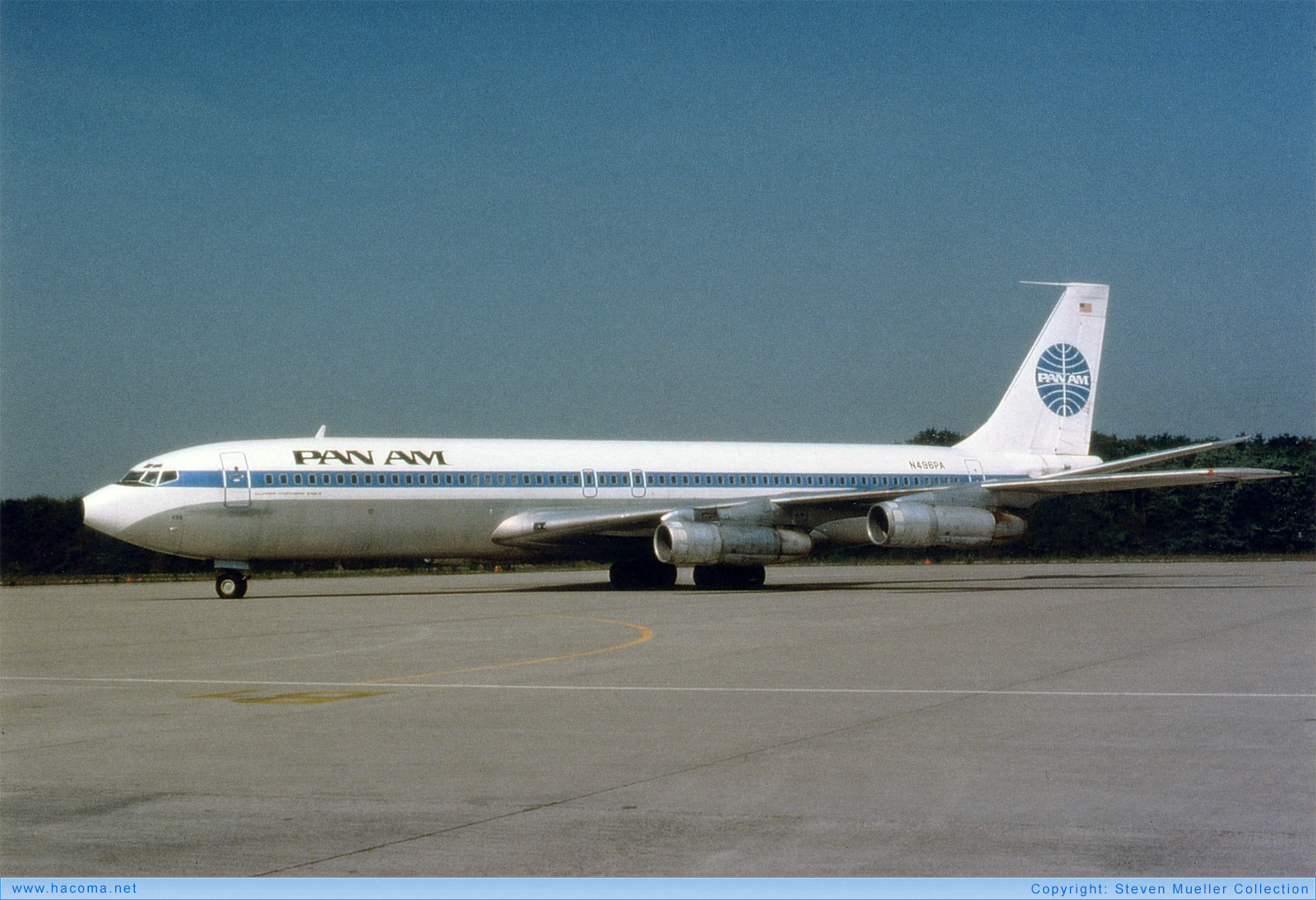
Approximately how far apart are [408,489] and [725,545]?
7.69 m

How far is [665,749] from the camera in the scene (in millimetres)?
10359

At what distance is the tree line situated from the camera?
59812 mm

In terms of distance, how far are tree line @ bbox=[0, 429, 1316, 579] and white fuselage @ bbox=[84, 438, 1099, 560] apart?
2737 cm

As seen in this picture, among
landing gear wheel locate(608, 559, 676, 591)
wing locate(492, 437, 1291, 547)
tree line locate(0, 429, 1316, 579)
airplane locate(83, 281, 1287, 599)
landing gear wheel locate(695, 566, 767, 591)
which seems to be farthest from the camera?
tree line locate(0, 429, 1316, 579)

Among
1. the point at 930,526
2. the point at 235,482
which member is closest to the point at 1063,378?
the point at 930,526

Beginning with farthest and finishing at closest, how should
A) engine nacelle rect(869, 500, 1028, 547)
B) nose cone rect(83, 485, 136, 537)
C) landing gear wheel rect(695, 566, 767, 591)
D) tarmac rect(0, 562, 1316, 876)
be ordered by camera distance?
landing gear wheel rect(695, 566, 767, 591), engine nacelle rect(869, 500, 1028, 547), nose cone rect(83, 485, 136, 537), tarmac rect(0, 562, 1316, 876)

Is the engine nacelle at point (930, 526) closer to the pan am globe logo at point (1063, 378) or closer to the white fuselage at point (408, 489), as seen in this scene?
the white fuselage at point (408, 489)

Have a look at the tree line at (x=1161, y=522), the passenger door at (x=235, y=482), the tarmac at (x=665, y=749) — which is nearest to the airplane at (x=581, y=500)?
the passenger door at (x=235, y=482)

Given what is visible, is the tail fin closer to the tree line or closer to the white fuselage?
the white fuselage

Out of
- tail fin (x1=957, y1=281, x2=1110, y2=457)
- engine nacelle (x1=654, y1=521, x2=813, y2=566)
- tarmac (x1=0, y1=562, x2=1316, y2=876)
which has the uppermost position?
tail fin (x1=957, y1=281, x2=1110, y2=457)

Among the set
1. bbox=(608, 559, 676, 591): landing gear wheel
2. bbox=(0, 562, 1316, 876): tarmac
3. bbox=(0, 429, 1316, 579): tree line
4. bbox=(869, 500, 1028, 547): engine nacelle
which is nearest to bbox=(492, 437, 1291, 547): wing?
bbox=(869, 500, 1028, 547): engine nacelle

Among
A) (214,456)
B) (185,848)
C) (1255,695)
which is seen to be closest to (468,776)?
(185,848)

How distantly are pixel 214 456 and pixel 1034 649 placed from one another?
2013 centimetres

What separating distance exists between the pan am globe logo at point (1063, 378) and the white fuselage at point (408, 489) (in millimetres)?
6118
